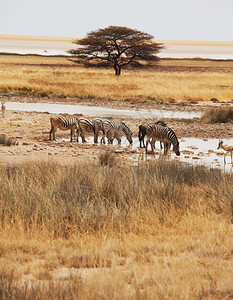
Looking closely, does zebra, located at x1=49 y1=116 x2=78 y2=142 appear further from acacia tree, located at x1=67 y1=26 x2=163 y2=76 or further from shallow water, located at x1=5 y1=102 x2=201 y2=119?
acacia tree, located at x1=67 y1=26 x2=163 y2=76

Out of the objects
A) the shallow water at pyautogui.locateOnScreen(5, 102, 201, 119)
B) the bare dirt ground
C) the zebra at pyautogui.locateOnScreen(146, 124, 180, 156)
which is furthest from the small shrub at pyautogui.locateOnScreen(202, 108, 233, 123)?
the zebra at pyautogui.locateOnScreen(146, 124, 180, 156)

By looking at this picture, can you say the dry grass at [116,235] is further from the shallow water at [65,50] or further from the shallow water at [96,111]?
the shallow water at [65,50]

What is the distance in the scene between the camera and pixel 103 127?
15812 mm

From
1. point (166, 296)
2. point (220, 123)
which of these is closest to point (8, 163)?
point (166, 296)

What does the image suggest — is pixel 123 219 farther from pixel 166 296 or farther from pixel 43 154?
pixel 43 154

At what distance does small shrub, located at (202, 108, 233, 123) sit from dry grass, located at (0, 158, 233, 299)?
12689mm

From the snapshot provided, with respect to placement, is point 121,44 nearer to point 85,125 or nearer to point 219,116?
point 219,116

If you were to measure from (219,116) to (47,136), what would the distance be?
8.74 meters

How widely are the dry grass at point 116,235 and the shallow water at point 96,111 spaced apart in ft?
48.3

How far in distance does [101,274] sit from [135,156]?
9.05 metres

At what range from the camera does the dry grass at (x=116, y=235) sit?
4598 mm

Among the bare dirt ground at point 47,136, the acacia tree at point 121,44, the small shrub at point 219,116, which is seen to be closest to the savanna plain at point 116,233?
the bare dirt ground at point 47,136

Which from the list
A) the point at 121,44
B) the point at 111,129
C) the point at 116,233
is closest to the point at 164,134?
the point at 111,129

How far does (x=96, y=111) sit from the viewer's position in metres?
25.2
